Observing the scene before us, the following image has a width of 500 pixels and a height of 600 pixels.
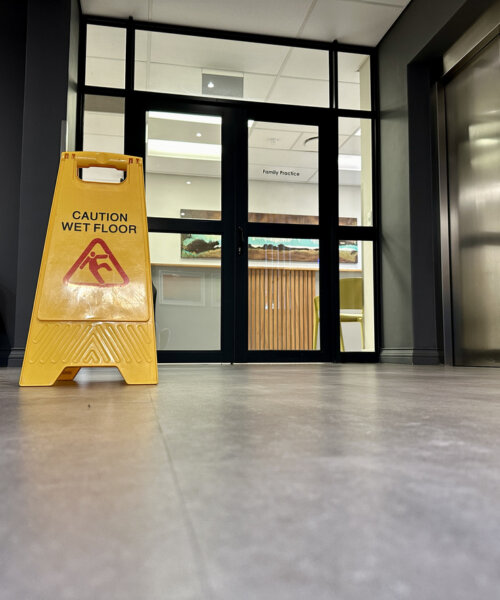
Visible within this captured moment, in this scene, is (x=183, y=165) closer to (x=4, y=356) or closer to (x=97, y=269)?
(x=4, y=356)

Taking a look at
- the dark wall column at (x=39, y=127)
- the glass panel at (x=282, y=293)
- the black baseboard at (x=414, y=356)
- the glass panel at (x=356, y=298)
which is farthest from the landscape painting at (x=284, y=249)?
the dark wall column at (x=39, y=127)

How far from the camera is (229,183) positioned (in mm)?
4070

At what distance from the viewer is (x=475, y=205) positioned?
3396 millimetres

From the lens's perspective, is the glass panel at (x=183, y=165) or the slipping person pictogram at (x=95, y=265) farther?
the glass panel at (x=183, y=165)

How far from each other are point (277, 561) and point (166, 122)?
4.20 m

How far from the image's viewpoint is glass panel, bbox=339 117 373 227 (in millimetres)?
4215

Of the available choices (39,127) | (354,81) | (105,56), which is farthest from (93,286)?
(354,81)

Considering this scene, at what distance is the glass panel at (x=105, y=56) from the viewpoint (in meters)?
3.94

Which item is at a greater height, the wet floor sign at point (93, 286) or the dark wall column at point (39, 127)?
the dark wall column at point (39, 127)

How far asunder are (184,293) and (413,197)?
6.20 feet

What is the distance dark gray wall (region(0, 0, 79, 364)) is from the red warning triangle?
A: 5.83 ft

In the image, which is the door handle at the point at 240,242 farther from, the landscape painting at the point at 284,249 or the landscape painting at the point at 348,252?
the landscape painting at the point at 348,252

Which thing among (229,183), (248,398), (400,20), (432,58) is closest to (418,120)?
(432,58)

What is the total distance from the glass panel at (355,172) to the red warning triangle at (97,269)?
2.89 metres
